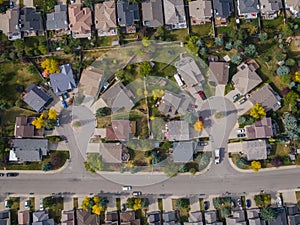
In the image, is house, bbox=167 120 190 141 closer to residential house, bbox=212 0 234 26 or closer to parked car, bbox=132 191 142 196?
parked car, bbox=132 191 142 196

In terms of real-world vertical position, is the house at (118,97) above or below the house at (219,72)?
below

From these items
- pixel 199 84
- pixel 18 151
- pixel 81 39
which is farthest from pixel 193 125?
pixel 18 151

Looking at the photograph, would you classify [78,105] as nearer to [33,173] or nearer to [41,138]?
[41,138]

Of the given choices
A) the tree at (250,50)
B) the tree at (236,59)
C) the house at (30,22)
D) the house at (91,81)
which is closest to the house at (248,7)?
the tree at (250,50)

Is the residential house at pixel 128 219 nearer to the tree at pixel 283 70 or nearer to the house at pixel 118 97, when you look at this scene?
the house at pixel 118 97

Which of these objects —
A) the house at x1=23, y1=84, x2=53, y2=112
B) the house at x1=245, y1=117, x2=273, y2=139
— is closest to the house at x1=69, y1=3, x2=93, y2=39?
the house at x1=23, y1=84, x2=53, y2=112
